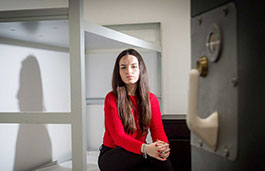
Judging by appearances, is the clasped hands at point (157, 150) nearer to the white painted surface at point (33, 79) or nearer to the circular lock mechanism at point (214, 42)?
the white painted surface at point (33, 79)

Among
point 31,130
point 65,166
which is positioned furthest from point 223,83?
point 65,166

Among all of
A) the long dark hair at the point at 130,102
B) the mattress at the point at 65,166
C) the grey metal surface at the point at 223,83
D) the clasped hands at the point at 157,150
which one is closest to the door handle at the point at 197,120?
the grey metal surface at the point at 223,83

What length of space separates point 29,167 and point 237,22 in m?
2.03

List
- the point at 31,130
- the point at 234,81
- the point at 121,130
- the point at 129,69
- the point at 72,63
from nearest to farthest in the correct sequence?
the point at 234,81 < the point at 72,63 < the point at 121,130 < the point at 129,69 < the point at 31,130

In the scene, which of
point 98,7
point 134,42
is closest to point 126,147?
point 134,42

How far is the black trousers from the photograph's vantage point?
5.27 ft

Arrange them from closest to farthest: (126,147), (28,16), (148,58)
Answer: (28,16) < (126,147) < (148,58)

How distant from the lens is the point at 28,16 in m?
1.42

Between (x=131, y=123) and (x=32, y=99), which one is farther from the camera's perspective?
(x=32, y=99)

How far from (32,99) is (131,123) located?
0.84 m

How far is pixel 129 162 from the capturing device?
1.60 m

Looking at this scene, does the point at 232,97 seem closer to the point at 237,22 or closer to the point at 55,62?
the point at 237,22

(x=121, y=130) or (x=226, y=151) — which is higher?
(x=226, y=151)

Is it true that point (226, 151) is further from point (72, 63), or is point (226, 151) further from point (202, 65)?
point (72, 63)
